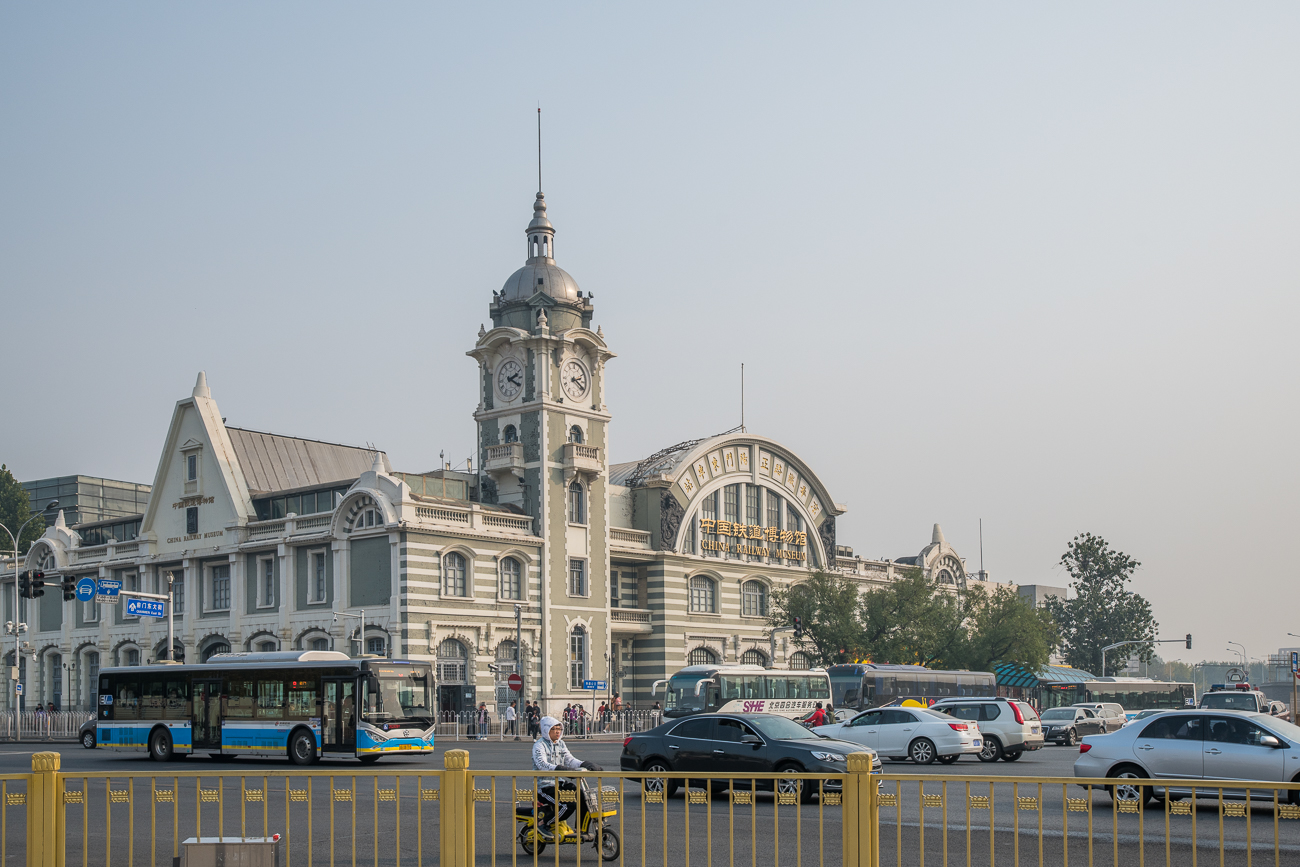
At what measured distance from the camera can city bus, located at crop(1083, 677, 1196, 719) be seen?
74500mm

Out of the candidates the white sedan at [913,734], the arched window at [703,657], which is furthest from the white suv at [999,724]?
the arched window at [703,657]

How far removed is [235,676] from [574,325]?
33391 millimetres

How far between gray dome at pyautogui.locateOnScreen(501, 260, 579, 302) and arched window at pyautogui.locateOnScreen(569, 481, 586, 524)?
8743 millimetres

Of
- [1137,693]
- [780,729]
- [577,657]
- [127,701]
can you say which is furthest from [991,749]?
[1137,693]

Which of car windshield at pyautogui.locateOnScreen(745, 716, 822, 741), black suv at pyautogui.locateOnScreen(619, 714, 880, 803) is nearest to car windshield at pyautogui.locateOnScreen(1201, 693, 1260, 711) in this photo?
car windshield at pyautogui.locateOnScreen(745, 716, 822, 741)

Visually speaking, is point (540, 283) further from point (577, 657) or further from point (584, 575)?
point (577, 657)

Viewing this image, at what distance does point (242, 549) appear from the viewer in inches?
2402

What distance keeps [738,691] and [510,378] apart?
2031 centimetres

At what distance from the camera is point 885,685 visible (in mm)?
55219

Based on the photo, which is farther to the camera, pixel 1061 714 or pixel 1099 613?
pixel 1099 613

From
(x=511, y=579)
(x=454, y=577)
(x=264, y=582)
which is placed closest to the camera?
(x=454, y=577)

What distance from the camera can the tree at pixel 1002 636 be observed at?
Answer: 6988 cm

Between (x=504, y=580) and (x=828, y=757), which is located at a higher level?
(x=504, y=580)

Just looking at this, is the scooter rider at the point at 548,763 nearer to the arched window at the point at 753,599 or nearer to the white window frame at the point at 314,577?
the white window frame at the point at 314,577
